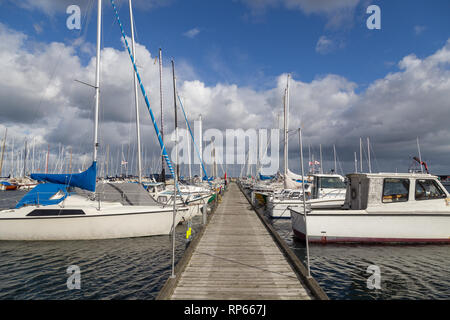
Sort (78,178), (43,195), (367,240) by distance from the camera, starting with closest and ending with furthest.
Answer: (367,240) < (78,178) < (43,195)

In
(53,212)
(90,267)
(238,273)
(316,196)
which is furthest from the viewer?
(316,196)

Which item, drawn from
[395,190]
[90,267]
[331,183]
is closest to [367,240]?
[395,190]

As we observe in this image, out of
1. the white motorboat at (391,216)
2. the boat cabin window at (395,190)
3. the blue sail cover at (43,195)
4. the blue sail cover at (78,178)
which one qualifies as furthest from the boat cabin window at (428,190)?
the blue sail cover at (43,195)

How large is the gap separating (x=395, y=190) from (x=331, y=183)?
8494 mm

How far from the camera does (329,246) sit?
11.7 meters

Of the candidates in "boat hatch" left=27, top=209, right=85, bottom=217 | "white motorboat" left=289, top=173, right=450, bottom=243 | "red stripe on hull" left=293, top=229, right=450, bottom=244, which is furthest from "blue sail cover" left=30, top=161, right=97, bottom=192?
"red stripe on hull" left=293, top=229, right=450, bottom=244

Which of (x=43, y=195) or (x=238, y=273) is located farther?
(x=43, y=195)

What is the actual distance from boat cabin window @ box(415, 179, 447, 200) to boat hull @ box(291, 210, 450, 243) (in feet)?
3.03

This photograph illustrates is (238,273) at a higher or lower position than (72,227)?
lower

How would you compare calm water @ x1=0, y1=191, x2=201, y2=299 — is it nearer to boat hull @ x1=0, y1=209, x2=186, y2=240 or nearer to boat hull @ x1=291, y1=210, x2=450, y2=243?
boat hull @ x1=0, y1=209, x2=186, y2=240

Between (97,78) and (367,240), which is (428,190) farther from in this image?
(97,78)

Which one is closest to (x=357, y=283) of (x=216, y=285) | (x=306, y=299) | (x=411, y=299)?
(x=411, y=299)

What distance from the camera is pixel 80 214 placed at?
40.2 feet

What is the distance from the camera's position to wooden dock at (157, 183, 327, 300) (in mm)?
5656
